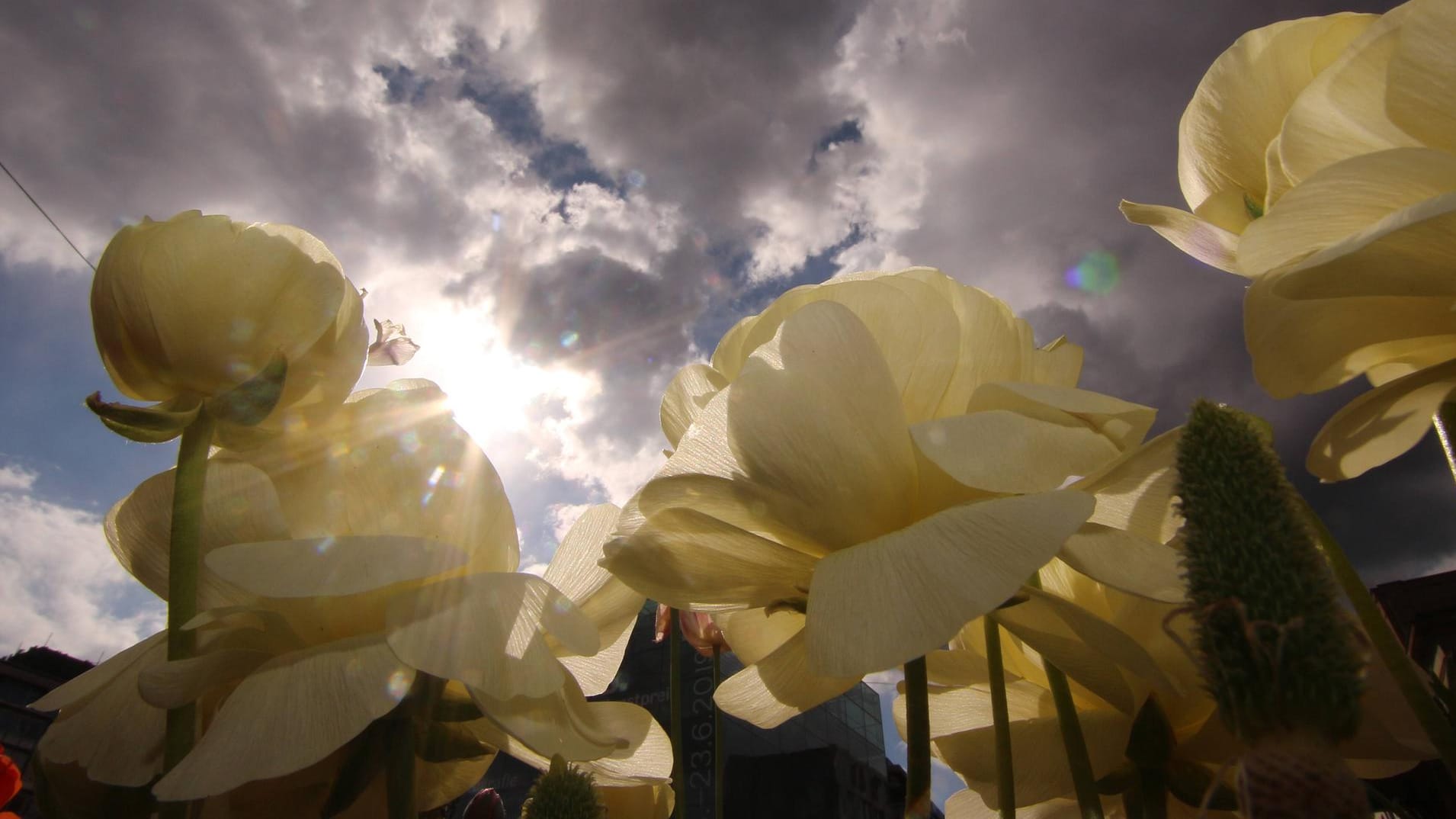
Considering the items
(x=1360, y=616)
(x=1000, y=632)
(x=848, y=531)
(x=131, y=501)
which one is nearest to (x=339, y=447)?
(x=131, y=501)

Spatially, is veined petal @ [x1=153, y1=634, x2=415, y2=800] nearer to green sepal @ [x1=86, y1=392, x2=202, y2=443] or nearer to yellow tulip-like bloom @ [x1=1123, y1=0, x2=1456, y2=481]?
green sepal @ [x1=86, y1=392, x2=202, y2=443]

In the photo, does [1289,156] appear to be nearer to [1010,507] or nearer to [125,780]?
[1010,507]

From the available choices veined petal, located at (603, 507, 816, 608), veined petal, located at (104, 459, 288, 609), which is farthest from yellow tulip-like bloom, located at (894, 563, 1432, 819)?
veined petal, located at (104, 459, 288, 609)

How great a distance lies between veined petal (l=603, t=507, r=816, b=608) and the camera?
1.31 feet

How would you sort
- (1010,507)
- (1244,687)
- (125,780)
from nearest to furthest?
1. (1244,687)
2. (1010,507)
3. (125,780)

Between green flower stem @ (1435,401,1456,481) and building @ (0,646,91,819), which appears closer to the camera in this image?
green flower stem @ (1435,401,1456,481)

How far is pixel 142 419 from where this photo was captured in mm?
501

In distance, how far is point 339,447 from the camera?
0.50 m

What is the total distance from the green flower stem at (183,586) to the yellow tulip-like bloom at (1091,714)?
396 mm

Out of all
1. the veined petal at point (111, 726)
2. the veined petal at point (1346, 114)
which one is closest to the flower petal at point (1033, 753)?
the veined petal at point (1346, 114)

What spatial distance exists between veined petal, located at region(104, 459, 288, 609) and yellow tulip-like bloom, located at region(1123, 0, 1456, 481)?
51 cm

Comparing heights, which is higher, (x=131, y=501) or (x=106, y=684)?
(x=131, y=501)

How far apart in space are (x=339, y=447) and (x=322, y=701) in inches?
7.0

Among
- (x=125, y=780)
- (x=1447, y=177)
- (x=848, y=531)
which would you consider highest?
(x=1447, y=177)
